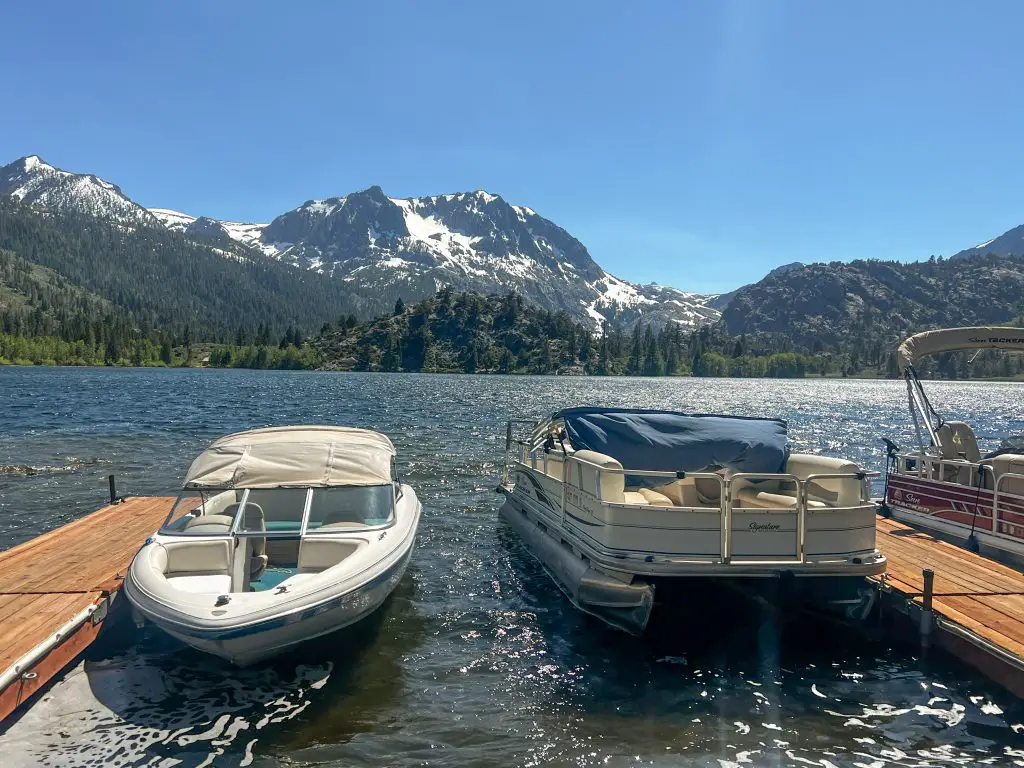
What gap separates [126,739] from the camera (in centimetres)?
891

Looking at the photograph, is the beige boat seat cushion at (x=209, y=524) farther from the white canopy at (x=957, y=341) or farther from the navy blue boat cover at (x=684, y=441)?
the white canopy at (x=957, y=341)

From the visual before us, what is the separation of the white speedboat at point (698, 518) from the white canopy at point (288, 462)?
4317mm

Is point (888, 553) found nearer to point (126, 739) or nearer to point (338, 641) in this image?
point (338, 641)

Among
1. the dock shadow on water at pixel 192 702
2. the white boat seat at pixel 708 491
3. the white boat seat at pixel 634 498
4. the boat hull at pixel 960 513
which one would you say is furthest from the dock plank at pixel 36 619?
the boat hull at pixel 960 513

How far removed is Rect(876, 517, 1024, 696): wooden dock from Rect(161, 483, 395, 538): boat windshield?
383 inches

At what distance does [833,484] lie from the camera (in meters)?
13.3

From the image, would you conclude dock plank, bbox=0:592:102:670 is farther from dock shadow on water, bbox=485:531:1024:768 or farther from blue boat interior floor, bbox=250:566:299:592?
dock shadow on water, bbox=485:531:1024:768

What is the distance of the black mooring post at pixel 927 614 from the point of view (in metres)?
11.4

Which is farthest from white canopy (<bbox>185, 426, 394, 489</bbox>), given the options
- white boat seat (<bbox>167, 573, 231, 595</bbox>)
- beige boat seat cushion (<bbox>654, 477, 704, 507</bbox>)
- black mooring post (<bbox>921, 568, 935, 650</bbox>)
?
black mooring post (<bbox>921, 568, 935, 650</bbox>)

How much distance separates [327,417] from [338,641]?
2093 inches

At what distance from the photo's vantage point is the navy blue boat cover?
14.8 metres

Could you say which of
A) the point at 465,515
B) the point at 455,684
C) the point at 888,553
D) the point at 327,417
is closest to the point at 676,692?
the point at 455,684

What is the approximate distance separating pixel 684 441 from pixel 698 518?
3535mm

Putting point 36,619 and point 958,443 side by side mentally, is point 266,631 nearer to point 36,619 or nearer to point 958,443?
point 36,619
